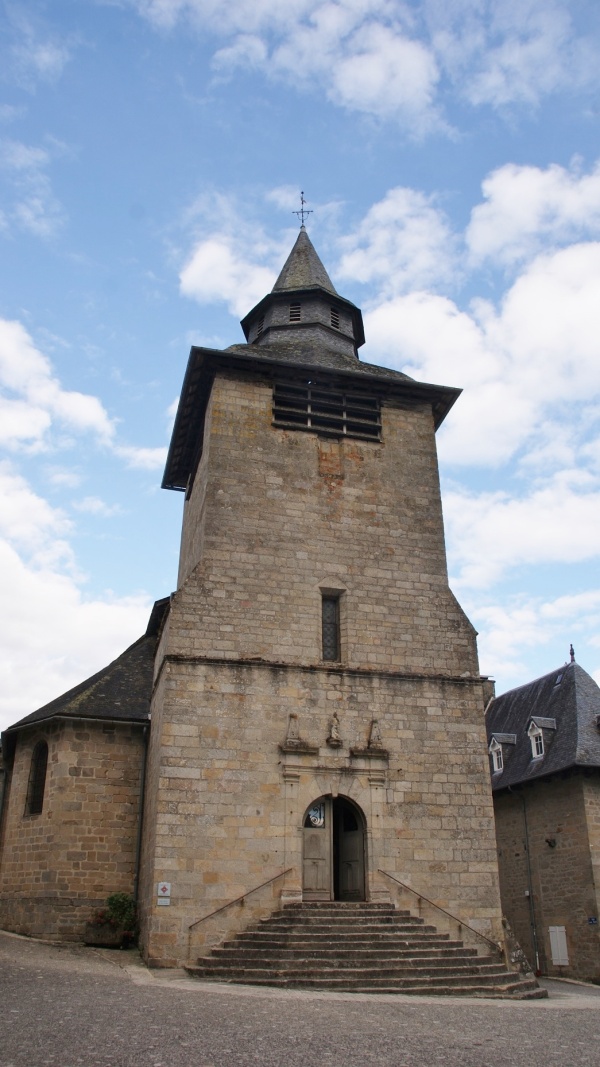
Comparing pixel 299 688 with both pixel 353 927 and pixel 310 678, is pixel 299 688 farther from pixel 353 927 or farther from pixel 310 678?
pixel 353 927

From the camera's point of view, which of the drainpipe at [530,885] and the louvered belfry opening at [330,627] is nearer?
the louvered belfry opening at [330,627]

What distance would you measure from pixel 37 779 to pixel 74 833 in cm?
185

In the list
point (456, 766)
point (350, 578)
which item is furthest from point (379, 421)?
point (456, 766)

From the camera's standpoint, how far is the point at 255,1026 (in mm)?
7656

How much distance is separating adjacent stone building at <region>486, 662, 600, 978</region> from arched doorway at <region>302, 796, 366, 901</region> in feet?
22.1

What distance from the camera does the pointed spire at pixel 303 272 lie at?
2169 cm

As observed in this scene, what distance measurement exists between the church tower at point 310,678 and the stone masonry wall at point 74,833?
876 mm

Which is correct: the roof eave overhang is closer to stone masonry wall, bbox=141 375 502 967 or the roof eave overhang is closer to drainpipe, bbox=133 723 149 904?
stone masonry wall, bbox=141 375 502 967

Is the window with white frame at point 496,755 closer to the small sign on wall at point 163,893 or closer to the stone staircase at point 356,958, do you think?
the stone staircase at point 356,958

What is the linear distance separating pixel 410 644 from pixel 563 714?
25.9 feet

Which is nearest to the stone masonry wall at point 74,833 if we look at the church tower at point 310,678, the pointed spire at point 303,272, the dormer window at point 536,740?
the church tower at point 310,678

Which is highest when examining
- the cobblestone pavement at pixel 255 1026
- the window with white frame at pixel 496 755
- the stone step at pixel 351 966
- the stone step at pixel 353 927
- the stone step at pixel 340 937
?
the window with white frame at pixel 496 755

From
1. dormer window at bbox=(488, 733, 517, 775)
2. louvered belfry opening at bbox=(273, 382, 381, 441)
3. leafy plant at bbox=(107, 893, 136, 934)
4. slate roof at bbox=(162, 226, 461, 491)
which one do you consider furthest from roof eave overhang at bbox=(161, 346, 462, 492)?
dormer window at bbox=(488, 733, 517, 775)

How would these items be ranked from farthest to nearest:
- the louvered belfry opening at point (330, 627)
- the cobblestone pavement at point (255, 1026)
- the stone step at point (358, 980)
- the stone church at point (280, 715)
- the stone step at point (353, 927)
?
the louvered belfry opening at point (330, 627), the stone church at point (280, 715), the stone step at point (353, 927), the stone step at point (358, 980), the cobblestone pavement at point (255, 1026)
